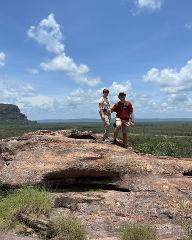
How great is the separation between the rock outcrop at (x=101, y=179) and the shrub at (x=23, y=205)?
460 millimetres

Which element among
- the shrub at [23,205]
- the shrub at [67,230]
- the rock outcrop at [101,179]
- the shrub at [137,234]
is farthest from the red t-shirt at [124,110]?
the shrub at [137,234]

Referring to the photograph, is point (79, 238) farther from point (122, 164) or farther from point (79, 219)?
point (122, 164)

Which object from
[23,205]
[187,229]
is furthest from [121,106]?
[187,229]

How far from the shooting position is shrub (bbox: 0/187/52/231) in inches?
493

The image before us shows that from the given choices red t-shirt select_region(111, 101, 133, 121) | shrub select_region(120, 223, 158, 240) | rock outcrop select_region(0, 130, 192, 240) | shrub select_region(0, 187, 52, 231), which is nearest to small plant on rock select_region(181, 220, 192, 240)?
rock outcrop select_region(0, 130, 192, 240)

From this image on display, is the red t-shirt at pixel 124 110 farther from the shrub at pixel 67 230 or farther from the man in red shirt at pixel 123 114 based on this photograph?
the shrub at pixel 67 230

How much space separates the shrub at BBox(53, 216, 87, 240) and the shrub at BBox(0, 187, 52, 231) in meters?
1.46

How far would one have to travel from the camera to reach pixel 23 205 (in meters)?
12.9

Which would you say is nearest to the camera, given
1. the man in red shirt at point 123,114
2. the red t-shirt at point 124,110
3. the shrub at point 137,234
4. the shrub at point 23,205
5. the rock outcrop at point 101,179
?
the shrub at point 137,234

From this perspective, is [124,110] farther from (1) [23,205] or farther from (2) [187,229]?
(2) [187,229]

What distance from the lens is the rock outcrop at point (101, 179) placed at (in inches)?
533

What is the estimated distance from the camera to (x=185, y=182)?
15.6 meters

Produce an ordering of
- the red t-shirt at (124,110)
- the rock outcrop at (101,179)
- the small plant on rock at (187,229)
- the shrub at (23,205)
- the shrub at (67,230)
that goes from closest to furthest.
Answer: the small plant on rock at (187,229) → the shrub at (67,230) → the shrub at (23,205) → the rock outcrop at (101,179) → the red t-shirt at (124,110)

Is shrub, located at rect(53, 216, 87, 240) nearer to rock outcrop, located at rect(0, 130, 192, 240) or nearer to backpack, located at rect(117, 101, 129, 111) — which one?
rock outcrop, located at rect(0, 130, 192, 240)
